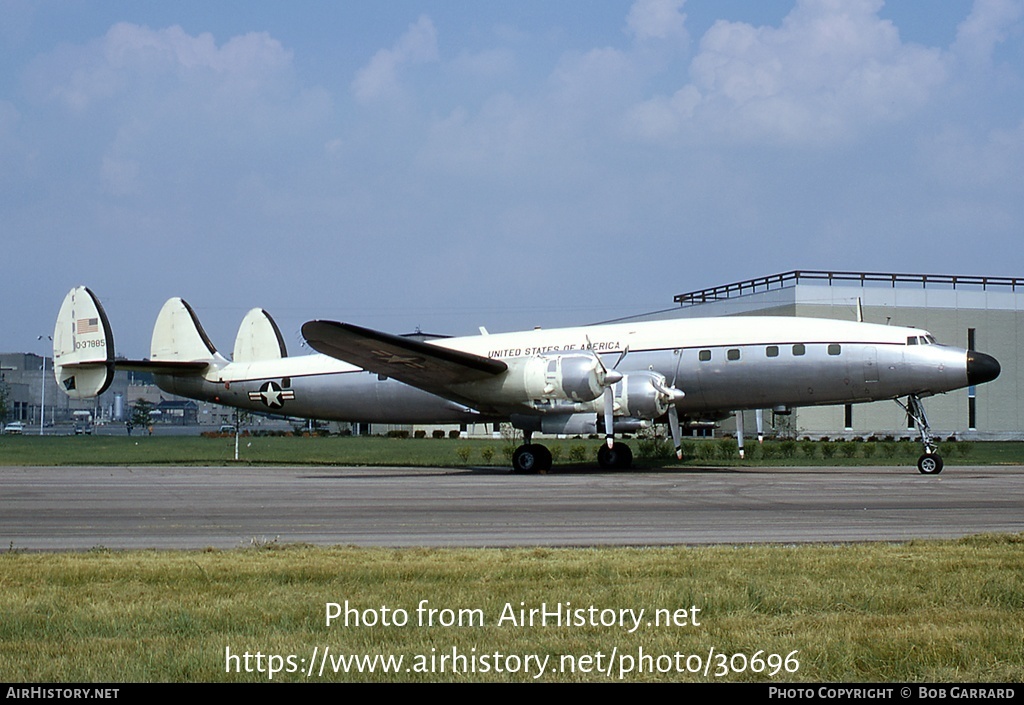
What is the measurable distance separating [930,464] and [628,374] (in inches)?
298

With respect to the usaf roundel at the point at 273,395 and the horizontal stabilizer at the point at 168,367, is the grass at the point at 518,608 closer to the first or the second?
the usaf roundel at the point at 273,395

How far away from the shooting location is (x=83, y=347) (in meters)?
32.0

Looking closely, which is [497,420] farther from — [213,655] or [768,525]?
[213,655]

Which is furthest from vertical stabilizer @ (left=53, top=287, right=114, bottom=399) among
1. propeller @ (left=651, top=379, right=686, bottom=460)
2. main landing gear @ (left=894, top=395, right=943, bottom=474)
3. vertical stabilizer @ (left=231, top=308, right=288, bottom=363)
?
main landing gear @ (left=894, top=395, right=943, bottom=474)

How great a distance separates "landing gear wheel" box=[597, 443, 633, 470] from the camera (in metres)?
27.9

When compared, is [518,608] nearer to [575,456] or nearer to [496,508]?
[496,508]

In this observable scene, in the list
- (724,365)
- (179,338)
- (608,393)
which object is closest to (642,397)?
(608,393)

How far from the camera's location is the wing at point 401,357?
23406 millimetres

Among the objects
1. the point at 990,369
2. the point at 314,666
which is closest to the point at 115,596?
the point at 314,666

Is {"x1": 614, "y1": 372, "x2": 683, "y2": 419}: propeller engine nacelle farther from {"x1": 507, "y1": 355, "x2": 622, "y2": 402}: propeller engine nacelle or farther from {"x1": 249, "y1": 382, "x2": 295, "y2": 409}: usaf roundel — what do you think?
{"x1": 249, "y1": 382, "x2": 295, "y2": 409}: usaf roundel

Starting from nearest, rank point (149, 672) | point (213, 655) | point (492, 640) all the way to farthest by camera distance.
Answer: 1. point (149, 672)
2. point (213, 655)
3. point (492, 640)

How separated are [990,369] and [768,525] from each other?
14.4 metres

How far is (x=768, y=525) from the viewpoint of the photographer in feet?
41.5

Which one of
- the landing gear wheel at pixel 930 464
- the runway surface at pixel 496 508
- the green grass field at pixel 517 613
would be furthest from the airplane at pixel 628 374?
the green grass field at pixel 517 613
